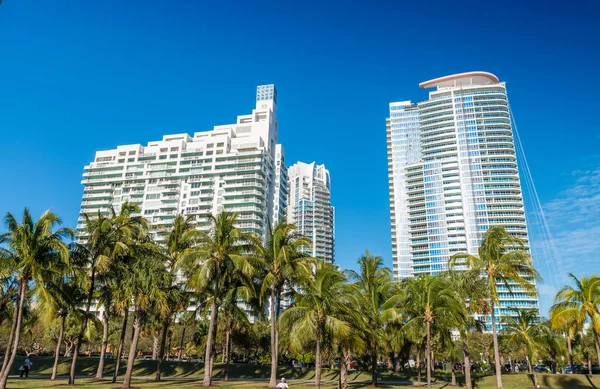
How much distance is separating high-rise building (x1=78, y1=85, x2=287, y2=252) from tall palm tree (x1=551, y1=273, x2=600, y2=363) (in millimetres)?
98453

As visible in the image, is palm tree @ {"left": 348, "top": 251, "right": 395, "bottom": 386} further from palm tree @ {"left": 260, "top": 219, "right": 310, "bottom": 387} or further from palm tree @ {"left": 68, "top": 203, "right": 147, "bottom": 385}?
palm tree @ {"left": 68, "top": 203, "right": 147, "bottom": 385}

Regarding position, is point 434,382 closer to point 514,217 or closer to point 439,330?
point 439,330

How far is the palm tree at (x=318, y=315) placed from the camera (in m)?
25.1

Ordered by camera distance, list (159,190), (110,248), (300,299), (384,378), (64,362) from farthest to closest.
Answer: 1. (159,190)
2. (384,378)
3. (64,362)
4. (110,248)
5. (300,299)

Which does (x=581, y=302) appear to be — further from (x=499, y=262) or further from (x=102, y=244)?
(x=102, y=244)

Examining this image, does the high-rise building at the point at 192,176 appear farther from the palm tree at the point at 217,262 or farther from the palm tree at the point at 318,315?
the palm tree at the point at 318,315

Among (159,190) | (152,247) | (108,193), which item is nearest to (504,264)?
(152,247)

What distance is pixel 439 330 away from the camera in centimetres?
3562

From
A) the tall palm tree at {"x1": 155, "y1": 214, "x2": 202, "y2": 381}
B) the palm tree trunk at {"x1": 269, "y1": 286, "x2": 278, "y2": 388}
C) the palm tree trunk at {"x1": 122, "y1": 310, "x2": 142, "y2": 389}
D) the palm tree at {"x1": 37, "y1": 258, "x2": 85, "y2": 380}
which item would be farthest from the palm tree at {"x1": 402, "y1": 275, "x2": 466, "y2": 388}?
the palm tree at {"x1": 37, "y1": 258, "x2": 85, "y2": 380}

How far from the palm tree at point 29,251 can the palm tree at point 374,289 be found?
23285 millimetres

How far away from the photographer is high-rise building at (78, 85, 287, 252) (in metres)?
134

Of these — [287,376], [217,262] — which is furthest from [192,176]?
[217,262]

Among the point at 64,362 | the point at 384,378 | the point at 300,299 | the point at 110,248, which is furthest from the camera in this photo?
the point at 384,378

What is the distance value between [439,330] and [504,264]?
25.0 ft
